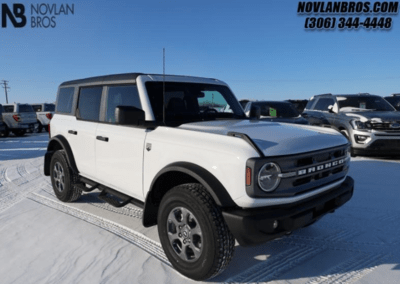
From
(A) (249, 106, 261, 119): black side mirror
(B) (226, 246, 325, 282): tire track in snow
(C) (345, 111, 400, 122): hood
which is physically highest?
(A) (249, 106, 261, 119): black side mirror

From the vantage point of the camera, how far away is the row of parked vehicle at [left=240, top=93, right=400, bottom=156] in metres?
7.72

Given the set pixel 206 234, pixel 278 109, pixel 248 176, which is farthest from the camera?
pixel 278 109

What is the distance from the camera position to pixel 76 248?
10.4 feet

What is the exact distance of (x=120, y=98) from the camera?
3664mm

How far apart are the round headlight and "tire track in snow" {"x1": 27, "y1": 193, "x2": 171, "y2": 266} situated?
1.26 m

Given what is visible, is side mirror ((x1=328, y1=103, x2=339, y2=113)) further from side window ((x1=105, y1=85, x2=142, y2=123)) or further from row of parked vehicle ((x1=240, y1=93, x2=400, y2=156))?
side window ((x1=105, y1=85, x2=142, y2=123))

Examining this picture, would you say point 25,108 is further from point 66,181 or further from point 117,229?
point 117,229

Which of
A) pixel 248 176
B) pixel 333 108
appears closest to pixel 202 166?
pixel 248 176

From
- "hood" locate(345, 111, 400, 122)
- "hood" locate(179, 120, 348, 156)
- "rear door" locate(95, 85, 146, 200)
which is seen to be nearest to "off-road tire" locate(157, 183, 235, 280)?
"hood" locate(179, 120, 348, 156)

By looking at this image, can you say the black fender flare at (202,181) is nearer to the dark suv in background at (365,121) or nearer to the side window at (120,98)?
the side window at (120,98)

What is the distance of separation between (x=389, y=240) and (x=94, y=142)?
11.8 feet

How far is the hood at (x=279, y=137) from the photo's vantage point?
241cm

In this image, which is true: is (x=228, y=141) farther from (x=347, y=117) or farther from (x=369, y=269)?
(x=347, y=117)

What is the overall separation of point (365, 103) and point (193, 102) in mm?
7324
